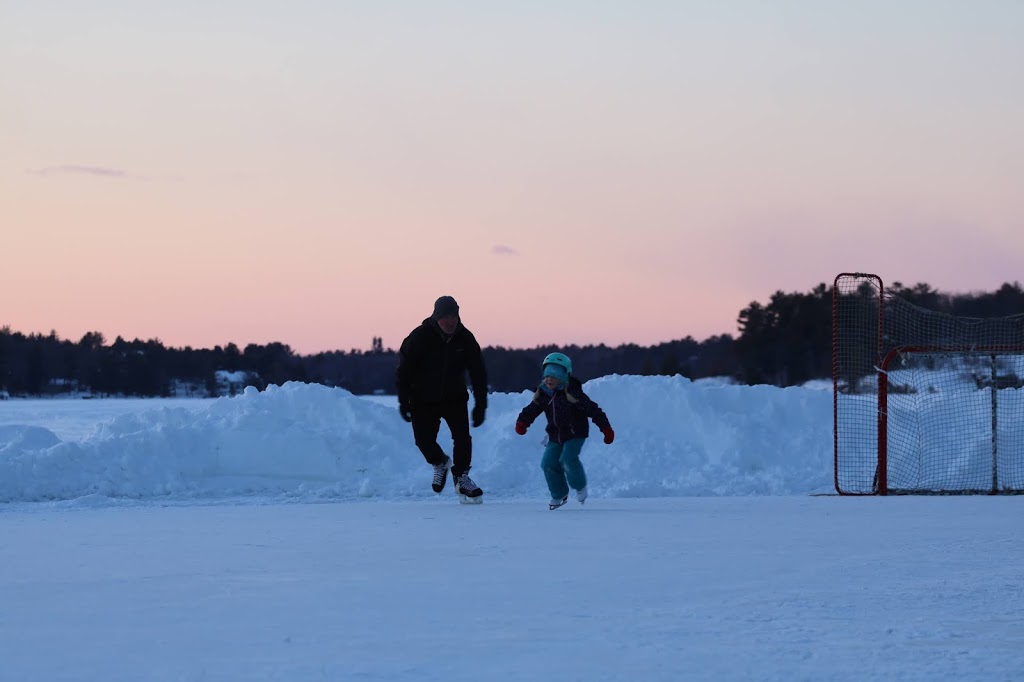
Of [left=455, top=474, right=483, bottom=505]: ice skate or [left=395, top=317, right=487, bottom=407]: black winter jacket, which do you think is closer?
[left=395, top=317, right=487, bottom=407]: black winter jacket

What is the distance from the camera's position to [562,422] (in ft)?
36.0

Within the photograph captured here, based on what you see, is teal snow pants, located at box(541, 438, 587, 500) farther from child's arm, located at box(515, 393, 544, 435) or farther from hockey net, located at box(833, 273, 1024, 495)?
hockey net, located at box(833, 273, 1024, 495)

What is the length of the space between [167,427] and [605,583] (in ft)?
35.1

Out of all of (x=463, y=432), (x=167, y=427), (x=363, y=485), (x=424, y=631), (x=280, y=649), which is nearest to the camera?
(x=280, y=649)

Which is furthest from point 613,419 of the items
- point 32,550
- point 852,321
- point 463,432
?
point 32,550

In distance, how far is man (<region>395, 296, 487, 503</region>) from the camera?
36.7 feet

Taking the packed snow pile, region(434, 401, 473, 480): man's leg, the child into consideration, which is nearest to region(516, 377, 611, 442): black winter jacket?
the child

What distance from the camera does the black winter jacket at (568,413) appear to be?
11.0 metres

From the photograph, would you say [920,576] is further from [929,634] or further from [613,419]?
[613,419]

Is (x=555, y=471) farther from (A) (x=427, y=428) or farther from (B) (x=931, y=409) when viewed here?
(B) (x=931, y=409)

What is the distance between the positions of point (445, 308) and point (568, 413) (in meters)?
1.43

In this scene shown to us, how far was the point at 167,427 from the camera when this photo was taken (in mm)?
15750

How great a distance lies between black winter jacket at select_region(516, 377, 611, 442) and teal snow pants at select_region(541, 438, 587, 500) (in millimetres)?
Answer: 66

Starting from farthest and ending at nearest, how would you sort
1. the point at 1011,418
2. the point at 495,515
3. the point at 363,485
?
the point at 1011,418 < the point at 363,485 < the point at 495,515
